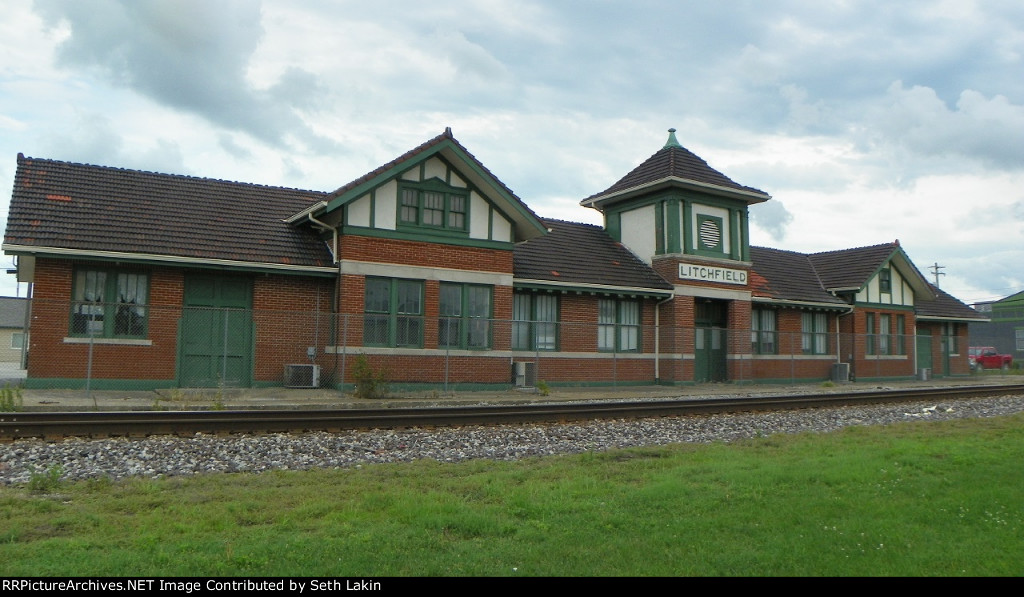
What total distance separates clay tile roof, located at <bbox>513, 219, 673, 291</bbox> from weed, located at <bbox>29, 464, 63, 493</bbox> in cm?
1508

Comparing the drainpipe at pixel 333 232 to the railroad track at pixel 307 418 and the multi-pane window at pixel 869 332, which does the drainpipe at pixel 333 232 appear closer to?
the railroad track at pixel 307 418

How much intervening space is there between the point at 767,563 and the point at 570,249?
20.5 metres

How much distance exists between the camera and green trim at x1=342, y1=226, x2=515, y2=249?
63.4 feet

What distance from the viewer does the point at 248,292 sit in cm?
1889

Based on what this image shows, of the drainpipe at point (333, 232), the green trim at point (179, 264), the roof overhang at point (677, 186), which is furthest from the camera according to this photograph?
the roof overhang at point (677, 186)

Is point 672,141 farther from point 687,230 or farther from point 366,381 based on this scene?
point 366,381

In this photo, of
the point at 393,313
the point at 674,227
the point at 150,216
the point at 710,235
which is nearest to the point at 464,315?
the point at 393,313

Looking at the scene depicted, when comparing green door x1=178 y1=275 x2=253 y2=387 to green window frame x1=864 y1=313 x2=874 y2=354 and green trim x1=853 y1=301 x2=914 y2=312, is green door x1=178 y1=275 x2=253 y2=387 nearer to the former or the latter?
green trim x1=853 y1=301 x2=914 y2=312

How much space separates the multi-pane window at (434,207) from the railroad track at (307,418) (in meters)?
7.32

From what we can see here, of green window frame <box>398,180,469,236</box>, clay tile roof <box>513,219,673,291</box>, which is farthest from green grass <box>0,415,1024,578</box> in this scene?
clay tile roof <box>513,219,673,291</box>

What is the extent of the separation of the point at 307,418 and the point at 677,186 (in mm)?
17041

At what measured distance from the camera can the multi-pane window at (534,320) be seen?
22.4 m

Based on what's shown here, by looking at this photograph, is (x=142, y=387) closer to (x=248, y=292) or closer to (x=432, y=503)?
(x=248, y=292)

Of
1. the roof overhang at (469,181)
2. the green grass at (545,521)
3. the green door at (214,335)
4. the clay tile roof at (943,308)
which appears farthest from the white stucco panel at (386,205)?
the clay tile roof at (943,308)
